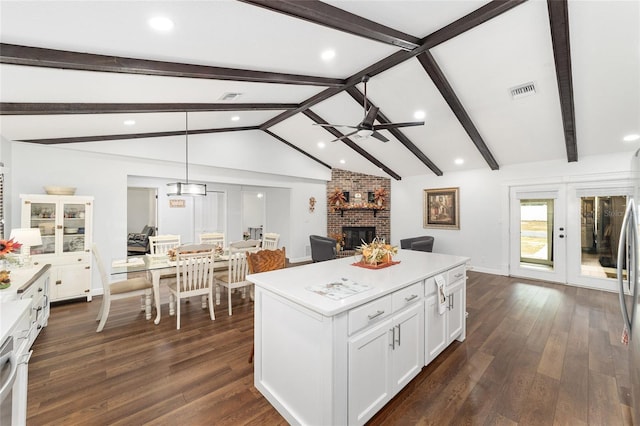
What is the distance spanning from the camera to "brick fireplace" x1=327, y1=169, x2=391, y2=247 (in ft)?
26.8

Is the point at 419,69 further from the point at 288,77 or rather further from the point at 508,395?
the point at 508,395

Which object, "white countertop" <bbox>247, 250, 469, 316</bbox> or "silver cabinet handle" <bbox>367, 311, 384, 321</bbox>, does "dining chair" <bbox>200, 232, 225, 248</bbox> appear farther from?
"silver cabinet handle" <bbox>367, 311, 384, 321</bbox>

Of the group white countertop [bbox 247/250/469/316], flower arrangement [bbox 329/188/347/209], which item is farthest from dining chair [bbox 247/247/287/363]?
flower arrangement [bbox 329/188/347/209]

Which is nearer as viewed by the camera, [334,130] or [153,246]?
[153,246]

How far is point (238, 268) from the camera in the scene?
3.97m

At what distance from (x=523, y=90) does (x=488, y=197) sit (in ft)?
10.5

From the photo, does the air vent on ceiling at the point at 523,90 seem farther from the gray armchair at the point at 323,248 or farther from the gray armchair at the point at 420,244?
the gray armchair at the point at 323,248

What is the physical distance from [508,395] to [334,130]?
4.88m

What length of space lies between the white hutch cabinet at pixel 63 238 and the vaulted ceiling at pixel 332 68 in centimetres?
98

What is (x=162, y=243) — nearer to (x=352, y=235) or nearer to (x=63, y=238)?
(x=63, y=238)

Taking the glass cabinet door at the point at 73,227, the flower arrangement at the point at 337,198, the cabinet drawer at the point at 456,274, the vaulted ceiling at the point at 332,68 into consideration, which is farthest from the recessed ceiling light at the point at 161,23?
the flower arrangement at the point at 337,198

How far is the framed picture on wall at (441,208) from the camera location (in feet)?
22.6

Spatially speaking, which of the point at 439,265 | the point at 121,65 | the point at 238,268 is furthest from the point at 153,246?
the point at 439,265

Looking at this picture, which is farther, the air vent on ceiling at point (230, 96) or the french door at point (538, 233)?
the french door at point (538, 233)
